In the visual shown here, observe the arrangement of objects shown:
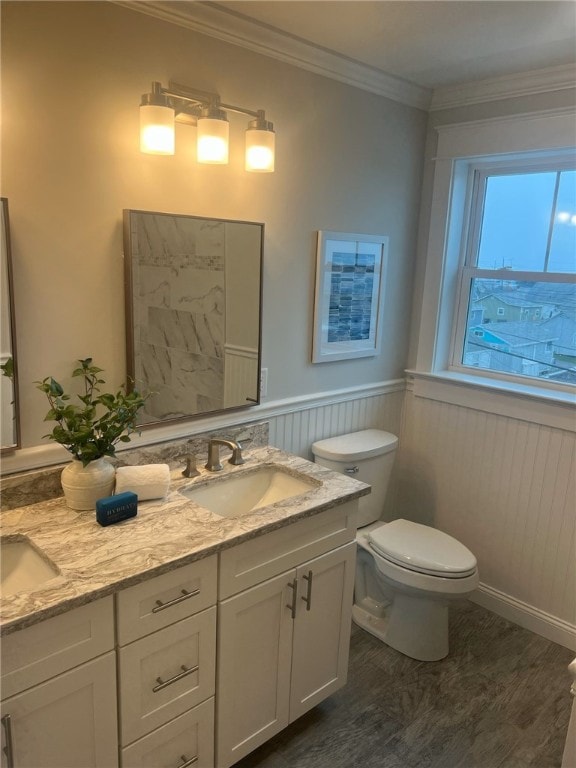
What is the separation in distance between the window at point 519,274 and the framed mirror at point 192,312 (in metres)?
1.19

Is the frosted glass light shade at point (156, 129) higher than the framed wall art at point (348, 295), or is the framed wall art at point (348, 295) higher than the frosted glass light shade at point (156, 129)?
the frosted glass light shade at point (156, 129)

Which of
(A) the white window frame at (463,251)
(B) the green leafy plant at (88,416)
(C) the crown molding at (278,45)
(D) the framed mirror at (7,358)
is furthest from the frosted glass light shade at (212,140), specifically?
(A) the white window frame at (463,251)

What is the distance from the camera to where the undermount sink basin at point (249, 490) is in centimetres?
191

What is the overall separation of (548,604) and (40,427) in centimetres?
226

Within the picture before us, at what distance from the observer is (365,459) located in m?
2.46

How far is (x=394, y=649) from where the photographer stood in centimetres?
239

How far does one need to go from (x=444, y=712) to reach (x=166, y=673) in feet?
3.86

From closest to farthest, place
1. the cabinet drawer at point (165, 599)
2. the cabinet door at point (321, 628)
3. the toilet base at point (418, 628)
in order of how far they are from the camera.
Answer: the cabinet drawer at point (165, 599) → the cabinet door at point (321, 628) → the toilet base at point (418, 628)

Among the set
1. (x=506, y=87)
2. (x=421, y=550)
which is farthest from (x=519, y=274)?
(x=421, y=550)

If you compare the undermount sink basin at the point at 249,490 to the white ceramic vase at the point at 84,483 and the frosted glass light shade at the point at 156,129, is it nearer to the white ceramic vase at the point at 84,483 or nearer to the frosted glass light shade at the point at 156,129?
the white ceramic vase at the point at 84,483

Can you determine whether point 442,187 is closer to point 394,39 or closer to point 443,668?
point 394,39

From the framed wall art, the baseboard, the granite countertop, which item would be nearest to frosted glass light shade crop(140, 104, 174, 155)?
the framed wall art

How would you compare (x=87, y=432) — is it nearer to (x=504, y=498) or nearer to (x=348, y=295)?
(x=348, y=295)

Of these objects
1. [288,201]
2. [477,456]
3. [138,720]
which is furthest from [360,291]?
Answer: [138,720]
